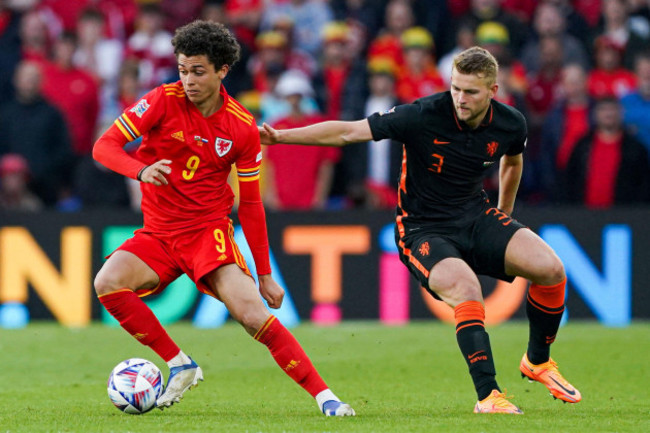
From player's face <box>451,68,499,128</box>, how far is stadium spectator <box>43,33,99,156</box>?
27.9 feet

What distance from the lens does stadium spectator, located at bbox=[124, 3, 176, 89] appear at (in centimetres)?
1498

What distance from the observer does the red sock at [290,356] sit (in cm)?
685

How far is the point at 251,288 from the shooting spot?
7016mm

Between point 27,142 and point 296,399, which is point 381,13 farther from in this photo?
point 296,399

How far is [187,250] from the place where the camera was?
723cm

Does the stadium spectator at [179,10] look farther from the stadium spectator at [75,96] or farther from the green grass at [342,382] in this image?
the green grass at [342,382]

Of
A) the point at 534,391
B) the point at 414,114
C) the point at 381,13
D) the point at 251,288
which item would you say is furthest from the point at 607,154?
the point at 251,288

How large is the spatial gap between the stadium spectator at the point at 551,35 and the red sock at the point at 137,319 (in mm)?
8726

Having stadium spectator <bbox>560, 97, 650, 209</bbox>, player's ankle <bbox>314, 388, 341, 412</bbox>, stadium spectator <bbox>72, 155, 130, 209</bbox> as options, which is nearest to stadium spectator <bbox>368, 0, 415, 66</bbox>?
stadium spectator <bbox>560, 97, 650, 209</bbox>

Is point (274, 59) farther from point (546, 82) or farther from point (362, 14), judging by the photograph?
point (546, 82)

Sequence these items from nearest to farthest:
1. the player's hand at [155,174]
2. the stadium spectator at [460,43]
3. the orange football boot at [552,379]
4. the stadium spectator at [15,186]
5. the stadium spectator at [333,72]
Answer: the player's hand at [155,174]
the orange football boot at [552,379]
the stadium spectator at [15,186]
the stadium spectator at [333,72]
the stadium spectator at [460,43]

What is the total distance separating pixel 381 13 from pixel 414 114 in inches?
344

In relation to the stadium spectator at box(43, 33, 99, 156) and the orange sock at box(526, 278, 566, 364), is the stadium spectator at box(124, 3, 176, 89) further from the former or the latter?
the orange sock at box(526, 278, 566, 364)

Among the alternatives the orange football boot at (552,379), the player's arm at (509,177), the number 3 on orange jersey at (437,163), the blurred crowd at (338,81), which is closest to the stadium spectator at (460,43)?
the blurred crowd at (338,81)
